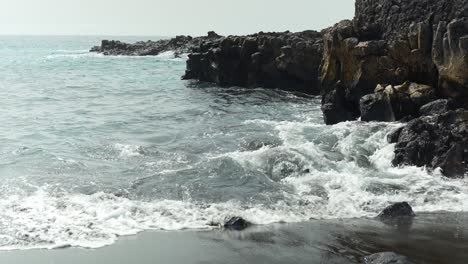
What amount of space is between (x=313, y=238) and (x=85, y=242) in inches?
206

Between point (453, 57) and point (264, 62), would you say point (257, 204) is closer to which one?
point (453, 57)

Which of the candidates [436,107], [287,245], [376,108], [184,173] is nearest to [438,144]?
[436,107]

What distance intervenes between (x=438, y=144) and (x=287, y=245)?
31.1ft

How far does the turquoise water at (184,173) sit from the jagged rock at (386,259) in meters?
3.35

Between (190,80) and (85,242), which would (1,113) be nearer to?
(85,242)

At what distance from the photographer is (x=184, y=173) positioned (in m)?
17.9

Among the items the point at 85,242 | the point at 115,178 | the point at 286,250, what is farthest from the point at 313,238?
the point at 115,178

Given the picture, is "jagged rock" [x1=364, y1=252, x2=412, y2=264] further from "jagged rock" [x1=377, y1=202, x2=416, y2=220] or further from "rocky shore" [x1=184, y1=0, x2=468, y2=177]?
"rocky shore" [x1=184, y1=0, x2=468, y2=177]

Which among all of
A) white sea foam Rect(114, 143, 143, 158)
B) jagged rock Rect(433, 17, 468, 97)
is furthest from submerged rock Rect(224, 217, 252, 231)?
jagged rock Rect(433, 17, 468, 97)

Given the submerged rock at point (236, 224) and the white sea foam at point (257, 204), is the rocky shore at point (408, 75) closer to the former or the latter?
the white sea foam at point (257, 204)

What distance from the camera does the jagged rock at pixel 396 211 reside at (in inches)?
522

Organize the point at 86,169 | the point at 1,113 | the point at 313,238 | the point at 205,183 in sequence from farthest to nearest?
the point at 1,113 < the point at 86,169 < the point at 205,183 < the point at 313,238

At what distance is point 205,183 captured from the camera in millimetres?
16734

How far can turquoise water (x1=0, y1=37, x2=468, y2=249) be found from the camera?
13.4 metres
